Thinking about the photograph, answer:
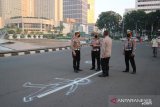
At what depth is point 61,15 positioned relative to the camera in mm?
195000

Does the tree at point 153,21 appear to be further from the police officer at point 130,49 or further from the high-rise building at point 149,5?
the police officer at point 130,49

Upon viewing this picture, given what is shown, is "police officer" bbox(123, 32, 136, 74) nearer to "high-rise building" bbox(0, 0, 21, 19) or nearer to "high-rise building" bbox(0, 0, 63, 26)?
"high-rise building" bbox(0, 0, 21, 19)

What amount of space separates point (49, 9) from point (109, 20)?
3443 inches

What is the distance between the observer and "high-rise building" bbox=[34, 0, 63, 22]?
18338cm

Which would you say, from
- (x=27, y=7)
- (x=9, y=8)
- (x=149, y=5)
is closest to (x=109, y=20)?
(x=149, y=5)

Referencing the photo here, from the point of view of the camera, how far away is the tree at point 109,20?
10825 centimetres

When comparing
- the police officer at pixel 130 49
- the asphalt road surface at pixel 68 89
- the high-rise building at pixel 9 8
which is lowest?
the asphalt road surface at pixel 68 89

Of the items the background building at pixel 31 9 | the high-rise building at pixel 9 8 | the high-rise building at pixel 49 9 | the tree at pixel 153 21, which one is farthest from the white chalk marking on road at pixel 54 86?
the high-rise building at pixel 49 9

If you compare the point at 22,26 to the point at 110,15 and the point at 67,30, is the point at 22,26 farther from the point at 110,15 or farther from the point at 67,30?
the point at 110,15

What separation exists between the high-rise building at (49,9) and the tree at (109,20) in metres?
78.7

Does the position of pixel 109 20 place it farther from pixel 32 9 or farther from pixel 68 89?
pixel 68 89

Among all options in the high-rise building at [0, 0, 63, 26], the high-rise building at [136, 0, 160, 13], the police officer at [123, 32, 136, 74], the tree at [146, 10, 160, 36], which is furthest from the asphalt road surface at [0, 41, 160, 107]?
the high-rise building at [136, 0, 160, 13]

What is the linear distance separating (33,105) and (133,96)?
8.24ft

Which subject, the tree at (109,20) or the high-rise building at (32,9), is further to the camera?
the high-rise building at (32,9)
